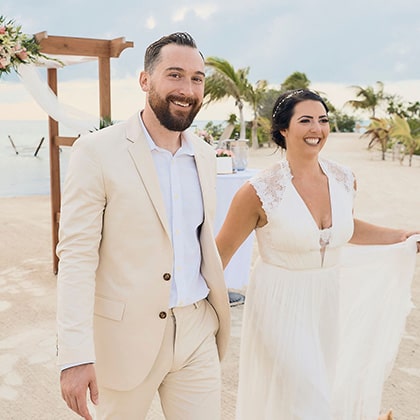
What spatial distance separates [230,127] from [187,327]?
31.3m

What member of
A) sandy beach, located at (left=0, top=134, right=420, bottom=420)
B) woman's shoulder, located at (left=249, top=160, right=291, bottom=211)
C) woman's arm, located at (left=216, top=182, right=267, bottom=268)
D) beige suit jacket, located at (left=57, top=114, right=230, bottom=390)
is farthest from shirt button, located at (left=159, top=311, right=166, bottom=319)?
sandy beach, located at (left=0, top=134, right=420, bottom=420)

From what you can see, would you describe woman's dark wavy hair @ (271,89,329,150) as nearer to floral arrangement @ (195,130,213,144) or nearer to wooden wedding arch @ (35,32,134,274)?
floral arrangement @ (195,130,213,144)

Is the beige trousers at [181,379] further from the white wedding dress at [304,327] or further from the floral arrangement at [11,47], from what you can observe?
the floral arrangement at [11,47]

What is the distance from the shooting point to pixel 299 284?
10.1 feet

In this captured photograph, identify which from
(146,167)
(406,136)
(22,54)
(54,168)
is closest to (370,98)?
(406,136)

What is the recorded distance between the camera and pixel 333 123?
43.6 meters

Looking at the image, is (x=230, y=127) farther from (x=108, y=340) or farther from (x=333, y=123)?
(x=108, y=340)

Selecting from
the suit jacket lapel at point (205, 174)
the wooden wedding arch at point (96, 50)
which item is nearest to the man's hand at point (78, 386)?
the suit jacket lapel at point (205, 174)

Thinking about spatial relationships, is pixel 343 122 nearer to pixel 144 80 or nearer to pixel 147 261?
pixel 144 80

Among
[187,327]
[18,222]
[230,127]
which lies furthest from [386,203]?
[230,127]

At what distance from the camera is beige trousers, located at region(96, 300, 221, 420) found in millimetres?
2229

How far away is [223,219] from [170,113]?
351 cm

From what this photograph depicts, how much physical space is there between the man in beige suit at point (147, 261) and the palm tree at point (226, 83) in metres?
29.8

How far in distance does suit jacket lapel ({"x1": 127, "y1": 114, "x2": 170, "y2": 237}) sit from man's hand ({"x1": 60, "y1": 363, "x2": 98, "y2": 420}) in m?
0.51
